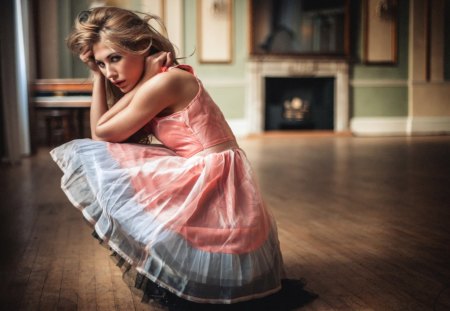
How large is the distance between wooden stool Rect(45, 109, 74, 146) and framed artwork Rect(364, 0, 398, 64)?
4794 millimetres

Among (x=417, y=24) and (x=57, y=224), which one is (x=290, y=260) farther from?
(x=417, y=24)

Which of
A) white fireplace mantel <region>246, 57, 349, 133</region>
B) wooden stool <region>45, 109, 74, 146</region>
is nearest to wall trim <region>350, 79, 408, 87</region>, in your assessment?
white fireplace mantel <region>246, 57, 349, 133</region>

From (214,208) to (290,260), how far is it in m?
0.70

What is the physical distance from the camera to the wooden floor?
1719 mm

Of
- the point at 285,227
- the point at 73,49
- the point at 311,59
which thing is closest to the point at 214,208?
the point at 73,49

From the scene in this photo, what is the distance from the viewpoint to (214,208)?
1532mm

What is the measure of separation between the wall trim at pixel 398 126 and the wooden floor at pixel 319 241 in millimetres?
4481

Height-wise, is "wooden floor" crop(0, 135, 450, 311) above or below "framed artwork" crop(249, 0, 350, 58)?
below

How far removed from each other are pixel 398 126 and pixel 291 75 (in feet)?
6.79

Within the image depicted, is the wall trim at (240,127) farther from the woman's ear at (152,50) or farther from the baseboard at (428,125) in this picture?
the woman's ear at (152,50)

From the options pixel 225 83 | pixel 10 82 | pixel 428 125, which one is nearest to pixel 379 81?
pixel 428 125

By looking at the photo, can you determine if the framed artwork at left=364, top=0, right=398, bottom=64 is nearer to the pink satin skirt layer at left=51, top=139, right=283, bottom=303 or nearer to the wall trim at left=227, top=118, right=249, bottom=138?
the wall trim at left=227, top=118, right=249, bottom=138

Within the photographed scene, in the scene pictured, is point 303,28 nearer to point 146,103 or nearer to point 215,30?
point 215,30

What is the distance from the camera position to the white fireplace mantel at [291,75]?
9.08 metres
